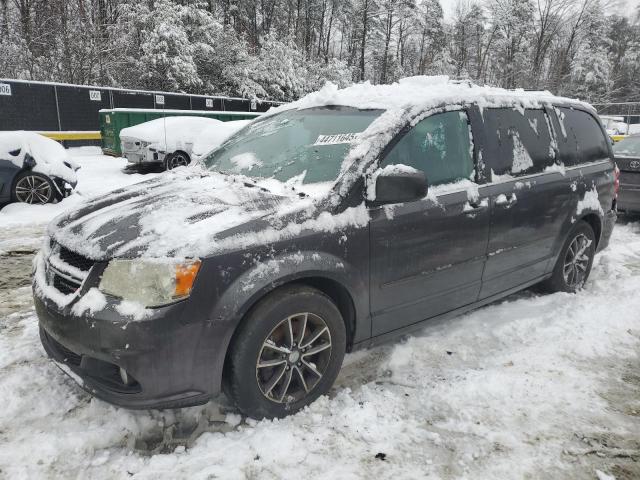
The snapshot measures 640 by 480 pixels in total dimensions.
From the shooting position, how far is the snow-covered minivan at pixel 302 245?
7.52 feet

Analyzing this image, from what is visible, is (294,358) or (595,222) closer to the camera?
(294,358)

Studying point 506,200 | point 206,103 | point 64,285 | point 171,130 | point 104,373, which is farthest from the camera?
point 206,103

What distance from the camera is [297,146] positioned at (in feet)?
10.8

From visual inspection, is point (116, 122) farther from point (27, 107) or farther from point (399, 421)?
point (399, 421)

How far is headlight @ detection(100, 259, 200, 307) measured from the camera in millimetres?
2234

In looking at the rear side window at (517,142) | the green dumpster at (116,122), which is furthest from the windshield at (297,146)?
the green dumpster at (116,122)

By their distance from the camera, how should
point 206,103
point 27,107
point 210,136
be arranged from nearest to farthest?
point 210,136
point 27,107
point 206,103

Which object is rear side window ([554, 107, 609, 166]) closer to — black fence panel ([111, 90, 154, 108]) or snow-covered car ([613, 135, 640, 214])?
snow-covered car ([613, 135, 640, 214])

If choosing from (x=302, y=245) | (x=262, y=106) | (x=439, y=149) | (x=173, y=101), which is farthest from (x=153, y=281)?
(x=262, y=106)

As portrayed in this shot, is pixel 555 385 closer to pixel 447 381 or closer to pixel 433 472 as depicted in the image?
pixel 447 381

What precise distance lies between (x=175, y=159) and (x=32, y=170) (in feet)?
15.3

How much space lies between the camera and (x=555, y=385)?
10.2ft

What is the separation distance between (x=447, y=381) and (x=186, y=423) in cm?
161

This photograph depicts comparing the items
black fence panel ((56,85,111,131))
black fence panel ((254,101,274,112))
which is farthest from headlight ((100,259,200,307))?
black fence panel ((254,101,274,112))
